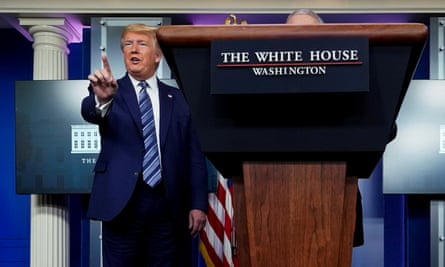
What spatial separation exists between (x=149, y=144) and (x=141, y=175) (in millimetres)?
104

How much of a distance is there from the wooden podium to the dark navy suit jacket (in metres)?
0.76

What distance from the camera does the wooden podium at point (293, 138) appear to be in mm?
889

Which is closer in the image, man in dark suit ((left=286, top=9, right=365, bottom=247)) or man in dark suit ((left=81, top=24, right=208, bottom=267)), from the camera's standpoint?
man in dark suit ((left=286, top=9, right=365, bottom=247))

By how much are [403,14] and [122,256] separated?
2.18m

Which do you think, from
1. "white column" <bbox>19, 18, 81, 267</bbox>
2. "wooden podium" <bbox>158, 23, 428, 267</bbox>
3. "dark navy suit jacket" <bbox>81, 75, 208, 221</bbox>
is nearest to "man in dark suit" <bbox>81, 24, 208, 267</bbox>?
"dark navy suit jacket" <bbox>81, 75, 208, 221</bbox>

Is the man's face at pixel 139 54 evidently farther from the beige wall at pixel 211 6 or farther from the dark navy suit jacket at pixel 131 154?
the beige wall at pixel 211 6

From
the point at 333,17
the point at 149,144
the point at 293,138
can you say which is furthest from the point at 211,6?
the point at 293,138

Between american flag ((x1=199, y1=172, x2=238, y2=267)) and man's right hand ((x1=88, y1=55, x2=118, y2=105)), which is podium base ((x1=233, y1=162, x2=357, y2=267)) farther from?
american flag ((x1=199, y1=172, x2=238, y2=267))

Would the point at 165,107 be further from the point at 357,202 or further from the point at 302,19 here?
the point at 357,202

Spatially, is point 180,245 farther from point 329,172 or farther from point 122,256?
point 329,172

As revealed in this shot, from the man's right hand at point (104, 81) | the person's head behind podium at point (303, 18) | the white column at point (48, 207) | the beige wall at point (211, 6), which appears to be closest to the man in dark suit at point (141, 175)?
the man's right hand at point (104, 81)

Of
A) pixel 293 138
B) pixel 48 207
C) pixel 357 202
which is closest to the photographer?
pixel 293 138

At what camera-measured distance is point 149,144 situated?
1776 mm

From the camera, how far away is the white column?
10.4ft
